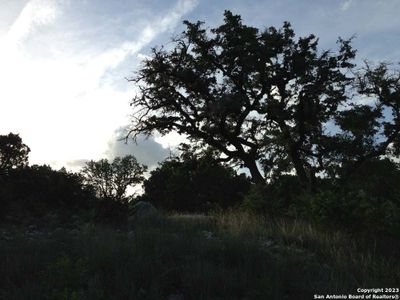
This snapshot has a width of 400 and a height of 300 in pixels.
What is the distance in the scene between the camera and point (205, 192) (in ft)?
191

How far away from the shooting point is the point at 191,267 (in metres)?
7.28

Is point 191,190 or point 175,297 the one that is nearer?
point 175,297

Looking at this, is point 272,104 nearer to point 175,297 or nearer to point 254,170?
point 254,170

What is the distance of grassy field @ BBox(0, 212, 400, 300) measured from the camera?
6.48m

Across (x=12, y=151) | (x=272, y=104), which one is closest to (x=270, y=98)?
(x=272, y=104)

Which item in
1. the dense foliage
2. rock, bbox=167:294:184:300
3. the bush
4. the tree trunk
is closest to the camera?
rock, bbox=167:294:184:300

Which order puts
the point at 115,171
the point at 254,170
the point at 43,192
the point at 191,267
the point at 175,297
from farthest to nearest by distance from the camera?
the point at 115,171 → the point at 254,170 → the point at 43,192 → the point at 191,267 → the point at 175,297

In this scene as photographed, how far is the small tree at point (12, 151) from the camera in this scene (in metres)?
30.1

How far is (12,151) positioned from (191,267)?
1091 inches

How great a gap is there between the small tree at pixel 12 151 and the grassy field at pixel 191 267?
70.4ft

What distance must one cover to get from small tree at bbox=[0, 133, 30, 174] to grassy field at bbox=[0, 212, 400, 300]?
21.5m

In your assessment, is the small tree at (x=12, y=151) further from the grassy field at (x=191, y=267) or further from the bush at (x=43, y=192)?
the grassy field at (x=191, y=267)

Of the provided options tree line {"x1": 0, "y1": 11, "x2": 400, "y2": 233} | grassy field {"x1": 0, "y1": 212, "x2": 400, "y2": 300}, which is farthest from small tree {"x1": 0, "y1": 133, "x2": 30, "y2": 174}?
grassy field {"x1": 0, "y1": 212, "x2": 400, "y2": 300}

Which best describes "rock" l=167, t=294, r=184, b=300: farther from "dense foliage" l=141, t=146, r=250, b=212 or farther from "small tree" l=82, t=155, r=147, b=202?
"dense foliage" l=141, t=146, r=250, b=212
